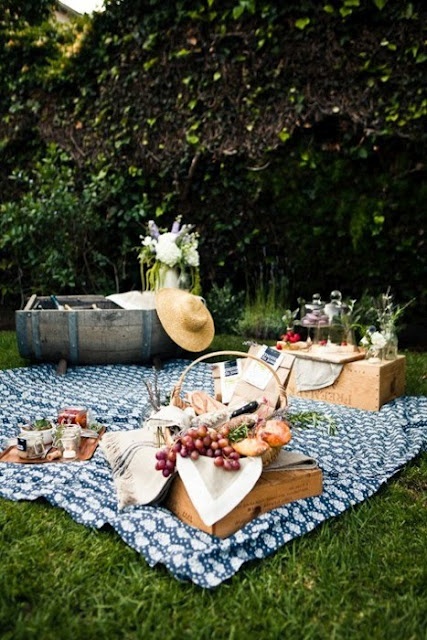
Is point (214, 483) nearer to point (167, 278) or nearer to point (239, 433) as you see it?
point (239, 433)

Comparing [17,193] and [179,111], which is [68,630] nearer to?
[179,111]

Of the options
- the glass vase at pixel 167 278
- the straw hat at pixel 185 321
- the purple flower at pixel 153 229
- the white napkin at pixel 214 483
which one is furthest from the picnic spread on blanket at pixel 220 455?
the purple flower at pixel 153 229

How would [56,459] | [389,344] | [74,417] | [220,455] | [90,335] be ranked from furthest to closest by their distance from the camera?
[90,335] → [389,344] → [74,417] → [56,459] → [220,455]

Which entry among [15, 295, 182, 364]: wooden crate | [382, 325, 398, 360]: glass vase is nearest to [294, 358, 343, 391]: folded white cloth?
[382, 325, 398, 360]: glass vase

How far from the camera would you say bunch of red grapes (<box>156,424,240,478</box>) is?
226cm

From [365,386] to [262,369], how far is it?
1.22 meters

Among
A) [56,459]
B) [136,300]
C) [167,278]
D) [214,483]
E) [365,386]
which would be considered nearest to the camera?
[214,483]

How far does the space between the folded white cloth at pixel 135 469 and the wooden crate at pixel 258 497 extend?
8 centimetres

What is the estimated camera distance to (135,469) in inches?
97.0

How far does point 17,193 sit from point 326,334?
17.9 ft

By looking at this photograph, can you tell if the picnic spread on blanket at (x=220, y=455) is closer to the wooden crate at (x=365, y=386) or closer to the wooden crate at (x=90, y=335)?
the wooden crate at (x=365, y=386)

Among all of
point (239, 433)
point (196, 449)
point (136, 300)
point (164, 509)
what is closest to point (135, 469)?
point (164, 509)

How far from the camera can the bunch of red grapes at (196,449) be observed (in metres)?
2.26

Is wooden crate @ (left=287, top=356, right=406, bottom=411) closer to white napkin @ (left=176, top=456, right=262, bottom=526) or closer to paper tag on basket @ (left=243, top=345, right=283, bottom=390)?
paper tag on basket @ (left=243, top=345, right=283, bottom=390)
